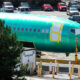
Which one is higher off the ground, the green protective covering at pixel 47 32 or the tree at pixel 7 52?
the tree at pixel 7 52

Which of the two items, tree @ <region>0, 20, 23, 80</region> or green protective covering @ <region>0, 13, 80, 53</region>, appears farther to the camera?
green protective covering @ <region>0, 13, 80, 53</region>

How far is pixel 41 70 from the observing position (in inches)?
945

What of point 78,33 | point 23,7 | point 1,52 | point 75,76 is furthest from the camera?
point 23,7

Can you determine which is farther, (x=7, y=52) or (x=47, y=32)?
(x=47, y=32)

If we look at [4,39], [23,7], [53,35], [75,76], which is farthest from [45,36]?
[23,7]

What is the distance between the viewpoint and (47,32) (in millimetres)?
25516

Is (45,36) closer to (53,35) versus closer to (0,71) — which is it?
(53,35)

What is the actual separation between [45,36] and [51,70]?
301 cm

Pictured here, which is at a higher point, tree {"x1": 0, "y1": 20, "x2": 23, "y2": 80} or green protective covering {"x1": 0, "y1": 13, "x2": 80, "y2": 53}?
tree {"x1": 0, "y1": 20, "x2": 23, "y2": 80}

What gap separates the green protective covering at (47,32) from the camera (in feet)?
82.6

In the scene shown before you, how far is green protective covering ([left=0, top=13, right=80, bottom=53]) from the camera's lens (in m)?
25.2

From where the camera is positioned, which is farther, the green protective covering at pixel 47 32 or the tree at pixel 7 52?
the green protective covering at pixel 47 32

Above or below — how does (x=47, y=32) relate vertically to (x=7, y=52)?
below

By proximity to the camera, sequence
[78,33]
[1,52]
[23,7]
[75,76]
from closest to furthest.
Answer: [1,52] < [75,76] < [78,33] < [23,7]
